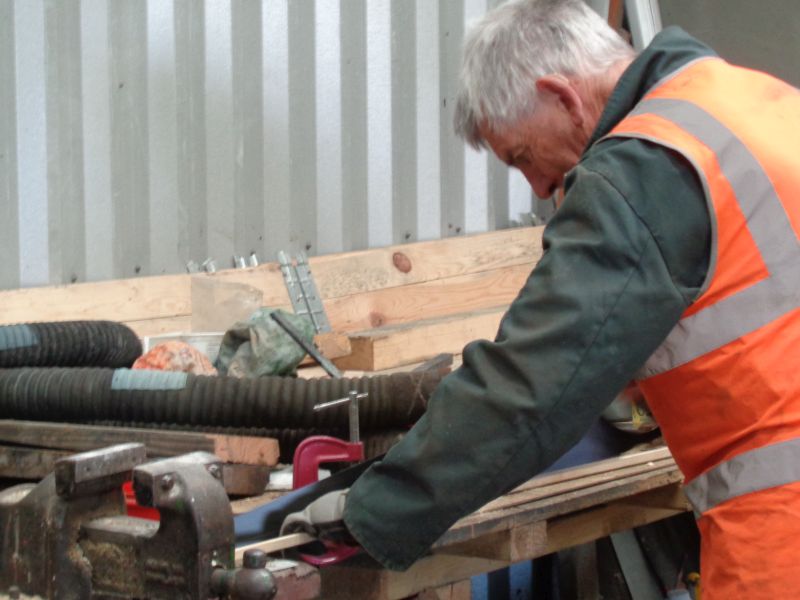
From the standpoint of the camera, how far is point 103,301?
352 centimetres

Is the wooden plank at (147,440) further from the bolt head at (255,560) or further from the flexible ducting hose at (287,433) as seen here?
the bolt head at (255,560)

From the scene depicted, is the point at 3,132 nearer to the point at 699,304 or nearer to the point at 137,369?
the point at 137,369

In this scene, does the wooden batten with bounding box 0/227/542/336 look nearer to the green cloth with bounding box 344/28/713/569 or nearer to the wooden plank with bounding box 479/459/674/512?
the wooden plank with bounding box 479/459/674/512

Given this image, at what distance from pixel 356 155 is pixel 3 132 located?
152 cm

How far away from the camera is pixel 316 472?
2510mm

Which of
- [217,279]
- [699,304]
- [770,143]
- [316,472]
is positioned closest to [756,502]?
[699,304]

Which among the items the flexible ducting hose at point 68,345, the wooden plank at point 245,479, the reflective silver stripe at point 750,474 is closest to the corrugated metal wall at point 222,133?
the flexible ducting hose at point 68,345

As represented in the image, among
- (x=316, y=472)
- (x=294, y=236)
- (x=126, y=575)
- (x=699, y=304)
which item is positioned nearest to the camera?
(x=126, y=575)

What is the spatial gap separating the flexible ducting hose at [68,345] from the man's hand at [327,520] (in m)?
1.16

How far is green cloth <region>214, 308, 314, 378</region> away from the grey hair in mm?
1208

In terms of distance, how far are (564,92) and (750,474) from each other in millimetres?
802

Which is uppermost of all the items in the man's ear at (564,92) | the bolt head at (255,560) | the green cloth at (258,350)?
the man's ear at (564,92)

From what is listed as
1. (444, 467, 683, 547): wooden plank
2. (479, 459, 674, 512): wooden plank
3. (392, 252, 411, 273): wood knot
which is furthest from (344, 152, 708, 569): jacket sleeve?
(392, 252, 411, 273): wood knot

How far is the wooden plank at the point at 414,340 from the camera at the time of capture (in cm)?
368
